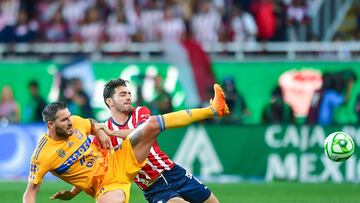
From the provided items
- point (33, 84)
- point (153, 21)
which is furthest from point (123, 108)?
point (153, 21)

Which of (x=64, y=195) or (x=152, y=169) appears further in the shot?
(x=152, y=169)

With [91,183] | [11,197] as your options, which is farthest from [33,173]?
[11,197]

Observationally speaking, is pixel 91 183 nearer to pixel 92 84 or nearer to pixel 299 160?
pixel 299 160

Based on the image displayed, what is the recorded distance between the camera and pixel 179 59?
22609 mm

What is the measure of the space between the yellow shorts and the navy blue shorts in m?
0.38

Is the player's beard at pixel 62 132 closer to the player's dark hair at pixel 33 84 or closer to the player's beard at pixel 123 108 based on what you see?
the player's beard at pixel 123 108

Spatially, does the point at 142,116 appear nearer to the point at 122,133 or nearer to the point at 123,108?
the point at 123,108

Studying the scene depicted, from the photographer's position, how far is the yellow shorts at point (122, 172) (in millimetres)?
10688

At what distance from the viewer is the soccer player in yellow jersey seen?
1042 cm

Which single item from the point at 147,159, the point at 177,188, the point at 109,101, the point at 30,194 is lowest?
the point at 177,188

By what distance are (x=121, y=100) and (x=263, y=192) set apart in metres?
6.14

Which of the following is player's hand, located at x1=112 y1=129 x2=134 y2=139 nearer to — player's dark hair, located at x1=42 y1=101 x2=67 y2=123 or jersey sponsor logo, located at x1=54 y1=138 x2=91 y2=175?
jersey sponsor logo, located at x1=54 y1=138 x2=91 y2=175

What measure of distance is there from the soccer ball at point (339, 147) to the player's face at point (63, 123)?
9.80 feet

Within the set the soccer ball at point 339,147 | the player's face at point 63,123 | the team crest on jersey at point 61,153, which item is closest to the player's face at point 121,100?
the player's face at point 63,123
